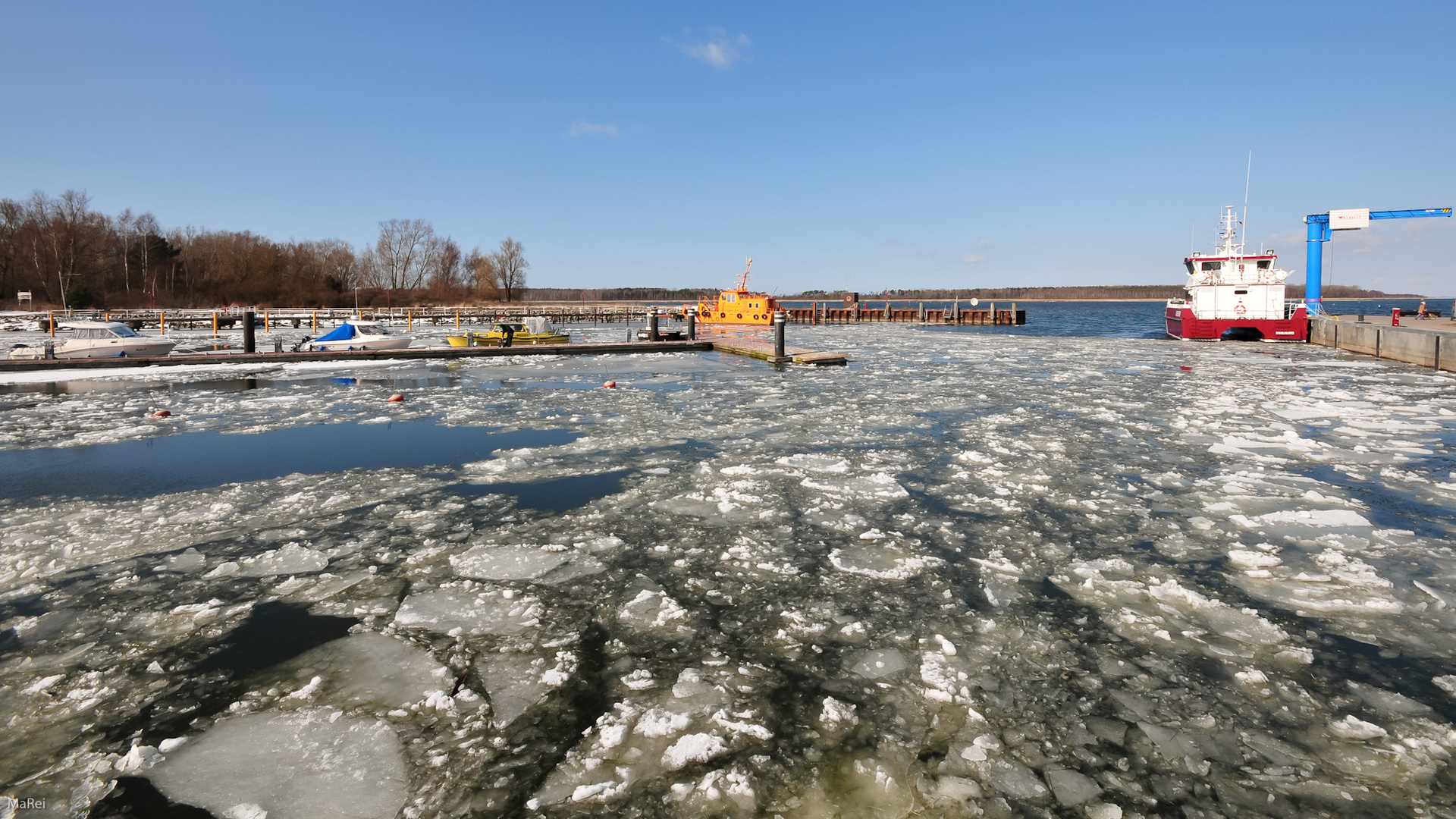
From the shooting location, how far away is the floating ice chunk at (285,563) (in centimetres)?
439

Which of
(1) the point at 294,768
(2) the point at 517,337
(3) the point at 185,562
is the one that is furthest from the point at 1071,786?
(2) the point at 517,337

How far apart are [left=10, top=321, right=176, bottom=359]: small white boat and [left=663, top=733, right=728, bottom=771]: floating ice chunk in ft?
69.7

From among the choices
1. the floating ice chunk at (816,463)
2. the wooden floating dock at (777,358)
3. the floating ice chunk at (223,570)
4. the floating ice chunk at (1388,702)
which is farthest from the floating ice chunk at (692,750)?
the wooden floating dock at (777,358)

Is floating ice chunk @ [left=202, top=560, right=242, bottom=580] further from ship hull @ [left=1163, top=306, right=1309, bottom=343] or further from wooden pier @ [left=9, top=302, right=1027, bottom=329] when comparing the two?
wooden pier @ [left=9, top=302, right=1027, bottom=329]

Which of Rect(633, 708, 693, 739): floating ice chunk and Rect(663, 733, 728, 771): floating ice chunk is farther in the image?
Rect(633, 708, 693, 739): floating ice chunk

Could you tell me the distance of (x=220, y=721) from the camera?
2816 millimetres

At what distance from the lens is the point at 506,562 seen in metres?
4.55

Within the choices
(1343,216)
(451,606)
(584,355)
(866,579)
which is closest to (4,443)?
(451,606)

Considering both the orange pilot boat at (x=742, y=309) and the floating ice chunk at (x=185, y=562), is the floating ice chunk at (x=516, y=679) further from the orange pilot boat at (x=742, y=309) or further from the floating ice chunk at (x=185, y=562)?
the orange pilot boat at (x=742, y=309)

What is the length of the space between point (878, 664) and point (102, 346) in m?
24.1

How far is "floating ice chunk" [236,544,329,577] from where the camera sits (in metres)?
4.39

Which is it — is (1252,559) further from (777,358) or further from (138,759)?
(777,358)

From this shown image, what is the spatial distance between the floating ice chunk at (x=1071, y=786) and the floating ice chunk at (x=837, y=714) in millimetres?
723

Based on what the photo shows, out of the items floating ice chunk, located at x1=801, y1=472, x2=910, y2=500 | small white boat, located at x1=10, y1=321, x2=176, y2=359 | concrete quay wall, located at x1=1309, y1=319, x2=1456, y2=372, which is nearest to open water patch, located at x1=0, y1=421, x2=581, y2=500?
floating ice chunk, located at x1=801, y1=472, x2=910, y2=500
